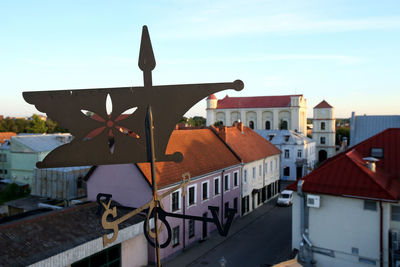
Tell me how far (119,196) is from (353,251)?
42.7 feet

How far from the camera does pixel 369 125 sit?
126 ft

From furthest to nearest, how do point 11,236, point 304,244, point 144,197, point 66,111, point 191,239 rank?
1. point 191,239
2. point 144,197
3. point 304,244
4. point 11,236
5. point 66,111

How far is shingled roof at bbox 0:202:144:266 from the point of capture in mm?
12086

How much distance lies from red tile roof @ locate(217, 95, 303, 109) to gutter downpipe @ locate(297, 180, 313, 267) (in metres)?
64.1

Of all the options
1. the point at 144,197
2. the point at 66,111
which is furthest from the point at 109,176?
the point at 66,111

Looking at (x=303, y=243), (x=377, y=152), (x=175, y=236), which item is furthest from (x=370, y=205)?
(x=175, y=236)

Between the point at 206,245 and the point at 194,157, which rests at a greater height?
the point at 194,157

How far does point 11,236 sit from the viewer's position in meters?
13.1

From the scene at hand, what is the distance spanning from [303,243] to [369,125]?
27.7 m

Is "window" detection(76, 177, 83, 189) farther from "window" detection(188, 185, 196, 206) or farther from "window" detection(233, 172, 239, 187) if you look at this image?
"window" detection(233, 172, 239, 187)

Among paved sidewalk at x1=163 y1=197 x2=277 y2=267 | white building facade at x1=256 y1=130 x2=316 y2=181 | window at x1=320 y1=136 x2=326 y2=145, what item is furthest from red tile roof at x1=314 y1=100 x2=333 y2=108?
paved sidewalk at x1=163 y1=197 x2=277 y2=267

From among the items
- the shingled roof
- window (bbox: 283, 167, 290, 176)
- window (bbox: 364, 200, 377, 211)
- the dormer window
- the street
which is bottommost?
the street

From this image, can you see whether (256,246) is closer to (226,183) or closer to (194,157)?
(226,183)

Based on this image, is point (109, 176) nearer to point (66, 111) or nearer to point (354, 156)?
point (354, 156)
